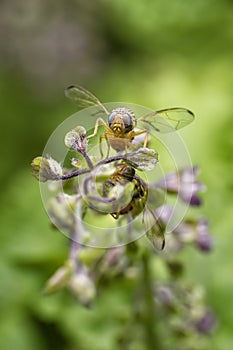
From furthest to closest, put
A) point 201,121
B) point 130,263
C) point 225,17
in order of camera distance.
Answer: point 225,17 → point 201,121 → point 130,263

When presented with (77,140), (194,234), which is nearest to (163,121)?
(77,140)

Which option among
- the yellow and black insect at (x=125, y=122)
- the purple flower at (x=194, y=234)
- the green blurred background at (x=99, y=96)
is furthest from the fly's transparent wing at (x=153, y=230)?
the green blurred background at (x=99, y=96)

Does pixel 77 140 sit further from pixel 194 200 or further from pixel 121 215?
pixel 194 200

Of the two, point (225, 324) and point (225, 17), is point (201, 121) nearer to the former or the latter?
point (225, 17)

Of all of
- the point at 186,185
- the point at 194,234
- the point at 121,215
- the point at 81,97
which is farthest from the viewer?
the point at 194,234

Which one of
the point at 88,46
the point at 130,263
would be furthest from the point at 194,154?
the point at 88,46

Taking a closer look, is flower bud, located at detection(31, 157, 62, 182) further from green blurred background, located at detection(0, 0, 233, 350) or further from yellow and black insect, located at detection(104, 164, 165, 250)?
green blurred background, located at detection(0, 0, 233, 350)

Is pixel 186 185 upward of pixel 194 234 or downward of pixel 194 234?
upward
